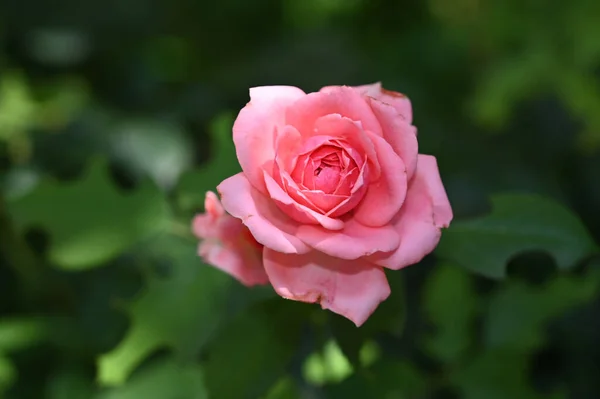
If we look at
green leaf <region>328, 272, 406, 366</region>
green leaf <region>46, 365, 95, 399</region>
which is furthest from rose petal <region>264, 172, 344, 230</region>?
green leaf <region>46, 365, 95, 399</region>

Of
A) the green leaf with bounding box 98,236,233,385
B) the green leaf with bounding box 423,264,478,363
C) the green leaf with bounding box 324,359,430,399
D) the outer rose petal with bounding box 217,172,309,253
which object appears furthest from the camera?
the green leaf with bounding box 423,264,478,363

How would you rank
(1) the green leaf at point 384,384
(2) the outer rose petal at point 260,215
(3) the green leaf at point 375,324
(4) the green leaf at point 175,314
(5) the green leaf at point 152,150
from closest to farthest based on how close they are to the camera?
(2) the outer rose petal at point 260,215, (3) the green leaf at point 375,324, (4) the green leaf at point 175,314, (1) the green leaf at point 384,384, (5) the green leaf at point 152,150

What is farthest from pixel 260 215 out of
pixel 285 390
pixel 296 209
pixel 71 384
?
pixel 71 384

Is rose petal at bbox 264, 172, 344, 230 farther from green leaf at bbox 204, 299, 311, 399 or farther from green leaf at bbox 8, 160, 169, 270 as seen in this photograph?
green leaf at bbox 8, 160, 169, 270

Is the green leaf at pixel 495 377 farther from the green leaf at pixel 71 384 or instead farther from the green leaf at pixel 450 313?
the green leaf at pixel 71 384

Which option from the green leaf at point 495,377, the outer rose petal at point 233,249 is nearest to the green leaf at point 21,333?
the outer rose petal at point 233,249

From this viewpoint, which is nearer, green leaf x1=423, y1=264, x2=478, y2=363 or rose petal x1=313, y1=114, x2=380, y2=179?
rose petal x1=313, y1=114, x2=380, y2=179

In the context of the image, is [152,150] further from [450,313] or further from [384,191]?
[384,191]
